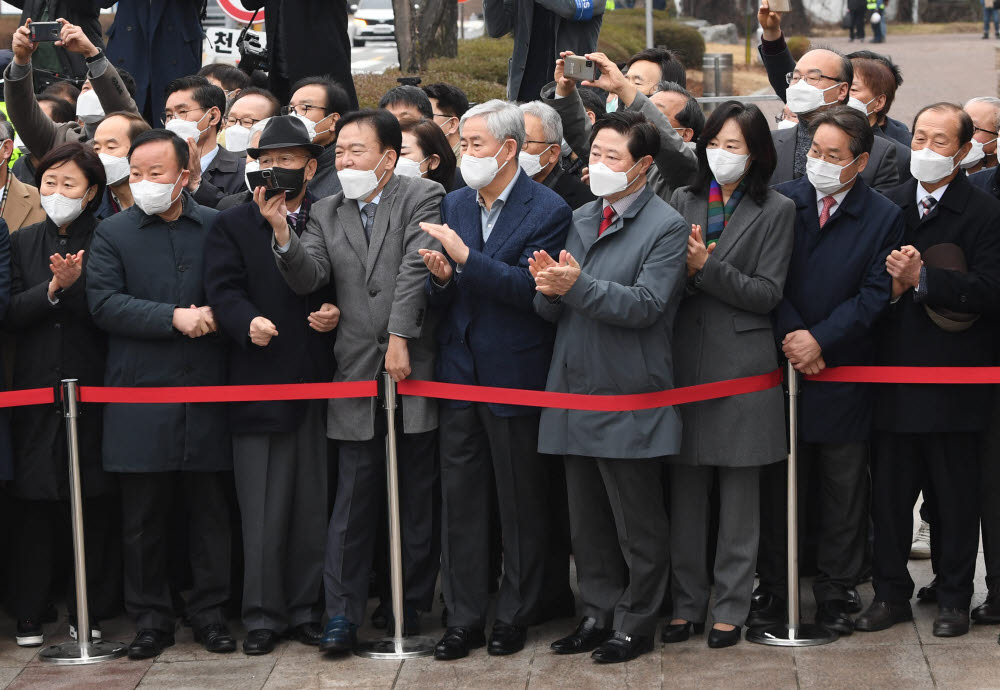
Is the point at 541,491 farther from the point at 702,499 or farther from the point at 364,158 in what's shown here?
the point at 364,158

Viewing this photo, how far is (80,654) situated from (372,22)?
3172 centimetres

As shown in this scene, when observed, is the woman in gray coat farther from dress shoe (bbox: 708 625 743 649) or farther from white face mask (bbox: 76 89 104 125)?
white face mask (bbox: 76 89 104 125)

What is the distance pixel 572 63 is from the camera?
698 cm

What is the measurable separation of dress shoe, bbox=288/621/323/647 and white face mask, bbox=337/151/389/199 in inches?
77.6

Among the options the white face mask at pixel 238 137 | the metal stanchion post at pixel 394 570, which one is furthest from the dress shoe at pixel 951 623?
the white face mask at pixel 238 137

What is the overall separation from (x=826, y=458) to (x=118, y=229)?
3.34 meters

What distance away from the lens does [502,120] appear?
6465mm

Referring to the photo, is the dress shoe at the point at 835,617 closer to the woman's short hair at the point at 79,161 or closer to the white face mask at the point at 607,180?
the white face mask at the point at 607,180

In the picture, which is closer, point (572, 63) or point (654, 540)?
point (654, 540)

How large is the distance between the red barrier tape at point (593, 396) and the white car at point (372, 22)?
102 ft

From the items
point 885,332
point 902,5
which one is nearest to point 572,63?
point 885,332

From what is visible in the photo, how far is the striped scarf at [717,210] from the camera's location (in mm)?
6512

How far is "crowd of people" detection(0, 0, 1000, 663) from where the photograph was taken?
20.8ft

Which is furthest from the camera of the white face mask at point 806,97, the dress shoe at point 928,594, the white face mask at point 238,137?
the white face mask at point 238,137
